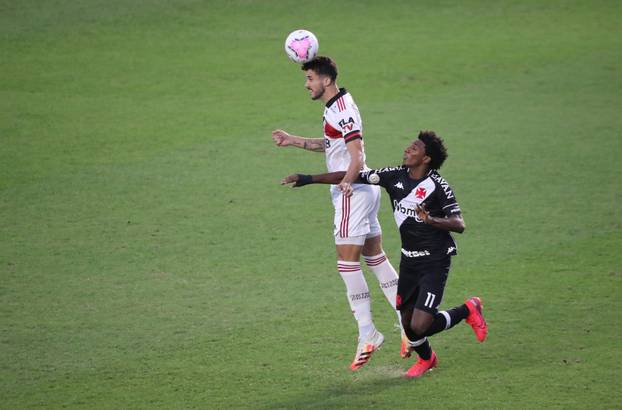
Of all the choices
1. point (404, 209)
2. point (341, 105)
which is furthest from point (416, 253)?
point (341, 105)

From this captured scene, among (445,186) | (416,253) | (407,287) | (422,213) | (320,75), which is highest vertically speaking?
(320,75)

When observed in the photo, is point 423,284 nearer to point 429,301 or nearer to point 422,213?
point 429,301

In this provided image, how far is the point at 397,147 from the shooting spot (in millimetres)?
13844

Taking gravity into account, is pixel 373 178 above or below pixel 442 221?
above

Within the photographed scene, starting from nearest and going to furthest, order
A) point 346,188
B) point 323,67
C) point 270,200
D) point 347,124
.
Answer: point 346,188 < point 347,124 < point 323,67 < point 270,200

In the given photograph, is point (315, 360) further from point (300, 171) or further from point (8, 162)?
point (8, 162)

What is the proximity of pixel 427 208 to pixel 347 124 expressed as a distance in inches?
39.0

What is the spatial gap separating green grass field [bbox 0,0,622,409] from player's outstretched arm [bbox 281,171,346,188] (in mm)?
1489

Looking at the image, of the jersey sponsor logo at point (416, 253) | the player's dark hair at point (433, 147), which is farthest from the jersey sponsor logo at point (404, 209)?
the player's dark hair at point (433, 147)

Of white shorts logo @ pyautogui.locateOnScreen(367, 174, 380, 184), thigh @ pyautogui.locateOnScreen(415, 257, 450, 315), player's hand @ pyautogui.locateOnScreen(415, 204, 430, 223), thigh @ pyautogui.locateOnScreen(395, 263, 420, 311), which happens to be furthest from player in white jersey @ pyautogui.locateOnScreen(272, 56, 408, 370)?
player's hand @ pyautogui.locateOnScreen(415, 204, 430, 223)

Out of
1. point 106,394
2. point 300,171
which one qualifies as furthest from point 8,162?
point 106,394

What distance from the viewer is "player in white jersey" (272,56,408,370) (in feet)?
26.1

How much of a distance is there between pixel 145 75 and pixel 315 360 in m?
9.79

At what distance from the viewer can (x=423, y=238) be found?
767 centimetres
